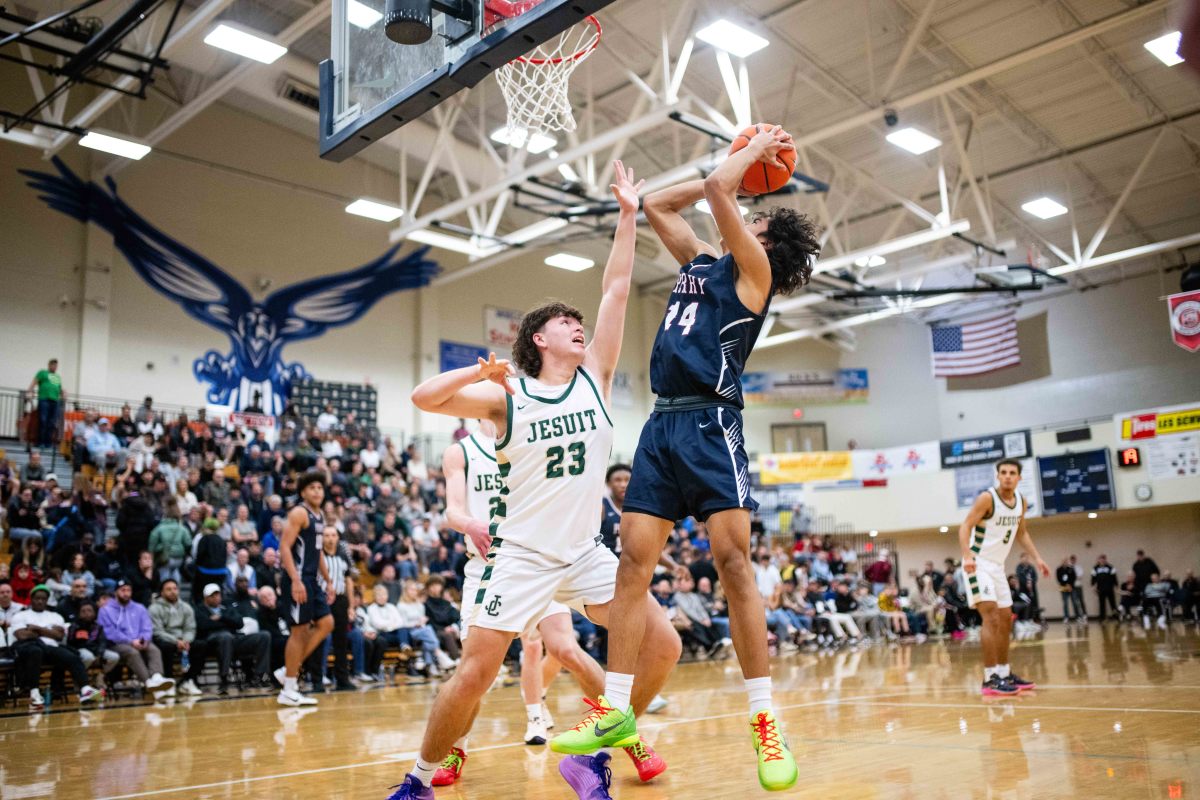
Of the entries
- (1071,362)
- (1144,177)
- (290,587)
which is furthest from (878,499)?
(290,587)

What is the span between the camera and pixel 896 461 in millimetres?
29859

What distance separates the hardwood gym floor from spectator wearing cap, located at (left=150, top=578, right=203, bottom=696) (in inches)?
64.5

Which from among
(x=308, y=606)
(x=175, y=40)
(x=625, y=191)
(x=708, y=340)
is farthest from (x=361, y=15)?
(x=175, y=40)

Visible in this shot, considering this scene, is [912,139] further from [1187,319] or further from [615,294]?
[615,294]

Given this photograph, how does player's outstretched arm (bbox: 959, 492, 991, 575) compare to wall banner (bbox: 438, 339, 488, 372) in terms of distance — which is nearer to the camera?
player's outstretched arm (bbox: 959, 492, 991, 575)

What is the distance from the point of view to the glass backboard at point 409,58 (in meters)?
5.44

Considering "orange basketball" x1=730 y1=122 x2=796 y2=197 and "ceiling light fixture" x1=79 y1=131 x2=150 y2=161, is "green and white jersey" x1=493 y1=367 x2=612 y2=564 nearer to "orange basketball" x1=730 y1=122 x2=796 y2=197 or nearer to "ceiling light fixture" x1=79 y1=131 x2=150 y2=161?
"orange basketball" x1=730 y1=122 x2=796 y2=197

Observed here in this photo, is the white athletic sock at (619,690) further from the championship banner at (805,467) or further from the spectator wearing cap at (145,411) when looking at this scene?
the championship banner at (805,467)

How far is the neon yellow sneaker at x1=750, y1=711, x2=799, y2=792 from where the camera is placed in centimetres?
348

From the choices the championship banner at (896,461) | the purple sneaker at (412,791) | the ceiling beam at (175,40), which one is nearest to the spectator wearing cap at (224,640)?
the ceiling beam at (175,40)

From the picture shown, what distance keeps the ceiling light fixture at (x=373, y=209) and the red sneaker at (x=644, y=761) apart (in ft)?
54.3

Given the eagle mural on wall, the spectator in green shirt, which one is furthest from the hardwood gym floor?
the eagle mural on wall

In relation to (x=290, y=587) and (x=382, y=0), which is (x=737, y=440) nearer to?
(x=382, y=0)

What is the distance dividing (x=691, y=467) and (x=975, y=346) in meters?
26.8
